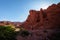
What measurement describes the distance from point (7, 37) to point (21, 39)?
1.62m

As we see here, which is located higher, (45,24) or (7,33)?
(45,24)

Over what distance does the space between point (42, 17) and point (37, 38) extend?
2462 centimetres

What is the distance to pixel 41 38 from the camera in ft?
74.2

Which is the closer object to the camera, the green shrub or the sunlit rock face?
the green shrub

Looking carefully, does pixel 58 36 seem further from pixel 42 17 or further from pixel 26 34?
pixel 42 17

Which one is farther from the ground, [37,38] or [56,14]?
[56,14]

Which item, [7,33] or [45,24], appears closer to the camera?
[7,33]

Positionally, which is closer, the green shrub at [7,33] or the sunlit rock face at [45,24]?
the green shrub at [7,33]

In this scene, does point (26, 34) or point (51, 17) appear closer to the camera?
point (26, 34)

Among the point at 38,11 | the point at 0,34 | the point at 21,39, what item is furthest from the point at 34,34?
the point at 38,11

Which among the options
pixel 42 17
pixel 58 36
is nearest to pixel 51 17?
pixel 42 17

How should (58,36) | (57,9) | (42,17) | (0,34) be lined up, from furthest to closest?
(42,17) → (57,9) → (58,36) → (0,34)

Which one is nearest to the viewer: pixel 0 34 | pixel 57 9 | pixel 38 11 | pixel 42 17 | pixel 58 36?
pixel 0 34

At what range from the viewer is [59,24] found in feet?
122
